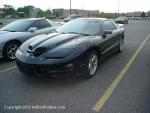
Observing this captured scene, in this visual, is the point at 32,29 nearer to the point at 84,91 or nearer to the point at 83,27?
the point at 83,27

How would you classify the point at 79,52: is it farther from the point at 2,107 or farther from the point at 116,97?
the point at 2,107

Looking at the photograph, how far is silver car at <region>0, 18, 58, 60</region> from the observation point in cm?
653

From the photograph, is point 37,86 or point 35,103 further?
point 37,86

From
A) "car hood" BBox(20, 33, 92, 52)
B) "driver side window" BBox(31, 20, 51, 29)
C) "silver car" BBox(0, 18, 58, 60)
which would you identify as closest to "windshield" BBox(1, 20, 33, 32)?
"silver car" BBox(0, 18, 58, 60)

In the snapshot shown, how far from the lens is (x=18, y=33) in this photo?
23.1 feet

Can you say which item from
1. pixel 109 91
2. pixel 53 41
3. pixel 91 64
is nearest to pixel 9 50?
pixel 53 41

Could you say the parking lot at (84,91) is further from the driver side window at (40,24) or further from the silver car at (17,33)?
the driver side window at (40,24)

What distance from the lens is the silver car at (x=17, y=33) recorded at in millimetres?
6535

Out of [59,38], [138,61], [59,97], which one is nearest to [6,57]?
[59,38]

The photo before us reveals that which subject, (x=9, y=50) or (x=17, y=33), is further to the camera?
(x=17, y=33)

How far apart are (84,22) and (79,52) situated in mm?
1841

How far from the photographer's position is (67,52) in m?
4.36

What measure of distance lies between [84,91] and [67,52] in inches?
34.8

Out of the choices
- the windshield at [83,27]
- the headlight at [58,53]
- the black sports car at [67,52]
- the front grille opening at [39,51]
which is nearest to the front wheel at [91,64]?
the black sports car at [67,52]
